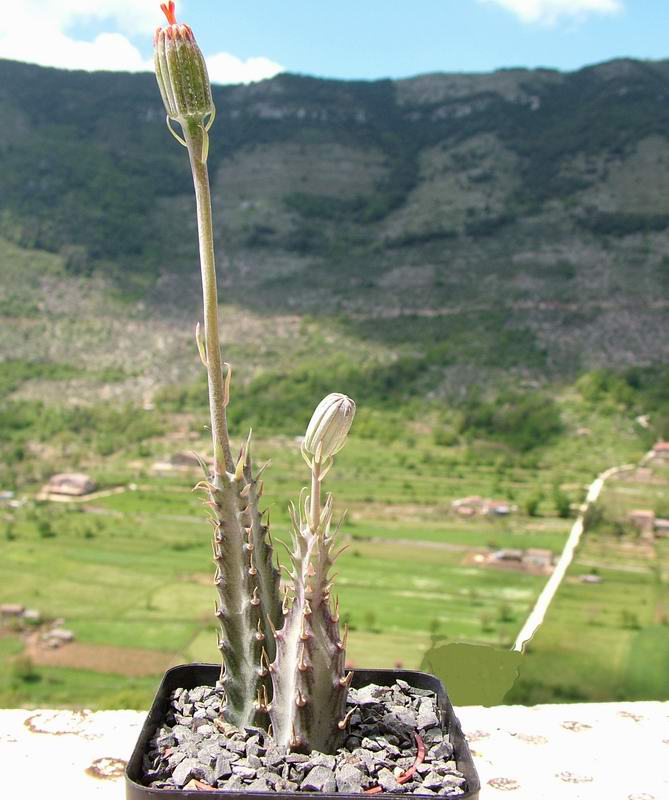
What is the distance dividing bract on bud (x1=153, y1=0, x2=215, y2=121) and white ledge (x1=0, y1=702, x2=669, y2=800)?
0.89m

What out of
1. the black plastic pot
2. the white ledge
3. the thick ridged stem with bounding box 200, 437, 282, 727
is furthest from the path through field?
the thick ridged stem with bounding box 200, 437, 282, 727

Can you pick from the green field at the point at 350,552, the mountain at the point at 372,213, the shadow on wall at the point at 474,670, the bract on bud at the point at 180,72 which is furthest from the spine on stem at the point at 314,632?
the mountain at the point at 372,213

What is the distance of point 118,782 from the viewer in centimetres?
125

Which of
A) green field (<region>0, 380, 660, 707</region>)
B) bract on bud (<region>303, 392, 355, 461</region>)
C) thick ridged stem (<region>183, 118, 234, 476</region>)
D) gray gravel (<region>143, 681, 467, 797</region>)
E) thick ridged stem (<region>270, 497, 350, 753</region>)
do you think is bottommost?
green field (<region>0, 380, 660, 707</region>)

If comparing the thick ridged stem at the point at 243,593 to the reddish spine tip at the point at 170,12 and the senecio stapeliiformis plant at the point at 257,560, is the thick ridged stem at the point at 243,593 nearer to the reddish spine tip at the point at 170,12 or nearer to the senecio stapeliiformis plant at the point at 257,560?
the senecio stapeliiformis plant at the point at 257,560

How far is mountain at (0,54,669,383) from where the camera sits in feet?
124

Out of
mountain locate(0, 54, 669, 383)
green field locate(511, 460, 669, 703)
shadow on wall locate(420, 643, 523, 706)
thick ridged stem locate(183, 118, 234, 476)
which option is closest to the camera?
thick ridged stem locate(183, 118, 234, 476)

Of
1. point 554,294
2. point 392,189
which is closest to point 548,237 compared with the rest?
point 554,294

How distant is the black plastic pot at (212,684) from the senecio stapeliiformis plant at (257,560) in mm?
105

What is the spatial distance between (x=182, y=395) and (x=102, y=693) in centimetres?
1973

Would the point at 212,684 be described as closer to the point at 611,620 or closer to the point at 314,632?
the point at 314,632

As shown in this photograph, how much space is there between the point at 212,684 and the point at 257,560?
0.80ft

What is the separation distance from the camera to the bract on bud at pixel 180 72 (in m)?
0.93

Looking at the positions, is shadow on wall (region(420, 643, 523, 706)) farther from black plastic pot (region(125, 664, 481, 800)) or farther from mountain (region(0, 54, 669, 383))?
mountain (region(0, 54, 669, 383))
